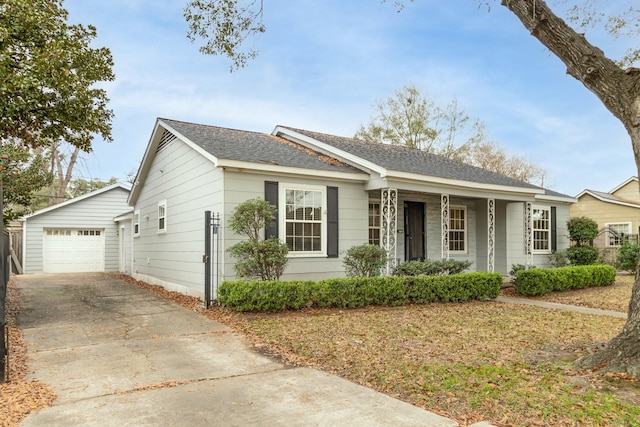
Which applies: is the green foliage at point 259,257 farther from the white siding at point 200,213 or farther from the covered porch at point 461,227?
the covered porch at point 461,227

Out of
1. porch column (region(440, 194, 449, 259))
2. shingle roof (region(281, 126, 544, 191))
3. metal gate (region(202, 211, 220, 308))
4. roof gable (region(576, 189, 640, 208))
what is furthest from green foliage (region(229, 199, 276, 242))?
roof gable (region(576, 189, 640, 208))

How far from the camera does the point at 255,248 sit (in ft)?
28.8

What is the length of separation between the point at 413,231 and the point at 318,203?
157 inches

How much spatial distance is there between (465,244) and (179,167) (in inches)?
358

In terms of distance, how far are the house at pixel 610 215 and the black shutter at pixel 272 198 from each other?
16.8 meters

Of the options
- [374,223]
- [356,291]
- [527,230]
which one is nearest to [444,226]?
[374,223]

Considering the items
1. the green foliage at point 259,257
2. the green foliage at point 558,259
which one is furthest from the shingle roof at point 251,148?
the green foliage at point 558,259

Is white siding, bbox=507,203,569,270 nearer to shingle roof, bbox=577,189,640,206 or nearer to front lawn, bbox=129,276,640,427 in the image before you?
front lawn, bbox=129,276,640,427

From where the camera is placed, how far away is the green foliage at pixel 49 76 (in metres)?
7.81

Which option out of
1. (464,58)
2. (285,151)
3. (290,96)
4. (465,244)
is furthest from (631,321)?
(290,96)

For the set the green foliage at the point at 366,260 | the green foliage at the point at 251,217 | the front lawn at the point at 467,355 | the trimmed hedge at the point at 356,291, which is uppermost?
the green foliage at the point at 251,217

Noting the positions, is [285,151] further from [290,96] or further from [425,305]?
[290,96]

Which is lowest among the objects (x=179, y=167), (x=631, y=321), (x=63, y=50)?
(x=631, y=321)

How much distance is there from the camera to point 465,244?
47.4ft
